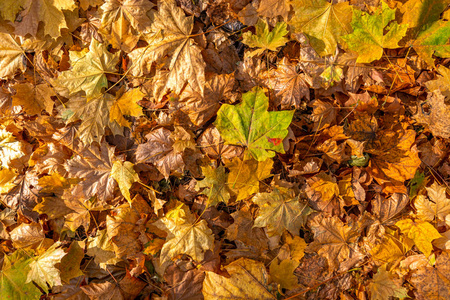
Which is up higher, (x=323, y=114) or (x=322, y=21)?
(x=322, y=21)

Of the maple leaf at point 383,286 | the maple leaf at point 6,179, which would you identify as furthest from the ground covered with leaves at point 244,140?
the maple leaf at point 6,179

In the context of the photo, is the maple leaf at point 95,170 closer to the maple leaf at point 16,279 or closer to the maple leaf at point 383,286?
the maple leaf at point 16,279

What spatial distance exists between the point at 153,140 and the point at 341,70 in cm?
117

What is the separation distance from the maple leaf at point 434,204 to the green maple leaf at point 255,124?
3.01 feet

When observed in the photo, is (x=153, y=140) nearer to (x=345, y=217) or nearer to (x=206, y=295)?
(x=206, y=295)

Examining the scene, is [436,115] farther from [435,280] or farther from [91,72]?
[91,72]

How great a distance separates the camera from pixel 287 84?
5.13 feet

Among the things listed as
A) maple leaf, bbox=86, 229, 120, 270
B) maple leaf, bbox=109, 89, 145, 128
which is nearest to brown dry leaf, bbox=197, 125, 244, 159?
maple leaf, bbox=109, 89, 145, 128

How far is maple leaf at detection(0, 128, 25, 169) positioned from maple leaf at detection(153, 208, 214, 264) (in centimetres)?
123

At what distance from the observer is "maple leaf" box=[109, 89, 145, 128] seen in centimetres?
166

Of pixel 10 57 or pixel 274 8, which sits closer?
pixel 274 8

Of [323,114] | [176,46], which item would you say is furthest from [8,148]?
[323,114]

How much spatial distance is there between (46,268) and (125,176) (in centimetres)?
85

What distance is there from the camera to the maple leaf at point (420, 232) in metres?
1.55
